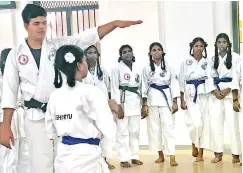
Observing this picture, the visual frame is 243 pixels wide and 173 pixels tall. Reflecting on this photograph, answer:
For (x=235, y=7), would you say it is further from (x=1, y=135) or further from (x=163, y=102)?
(x=1, y=135)

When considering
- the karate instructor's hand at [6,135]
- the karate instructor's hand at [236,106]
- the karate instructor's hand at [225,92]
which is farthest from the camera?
the karate instructor's hand at [225,92]

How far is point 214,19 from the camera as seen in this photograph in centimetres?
493

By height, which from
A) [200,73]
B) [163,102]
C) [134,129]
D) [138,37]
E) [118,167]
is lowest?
[118,167]

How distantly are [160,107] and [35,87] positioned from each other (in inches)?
93.1

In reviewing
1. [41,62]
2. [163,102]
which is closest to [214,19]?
[163,102]

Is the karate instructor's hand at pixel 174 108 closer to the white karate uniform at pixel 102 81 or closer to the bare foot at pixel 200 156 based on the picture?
the bare foot at pixel 200 156

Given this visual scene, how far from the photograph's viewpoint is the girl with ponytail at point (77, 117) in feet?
7.57

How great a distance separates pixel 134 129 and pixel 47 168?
2307 mm

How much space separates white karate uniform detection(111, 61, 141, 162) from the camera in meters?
4.69

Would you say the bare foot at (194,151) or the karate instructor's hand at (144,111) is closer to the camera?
the karate instructor's hand at (144,111)

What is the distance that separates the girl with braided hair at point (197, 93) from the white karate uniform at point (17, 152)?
191cm

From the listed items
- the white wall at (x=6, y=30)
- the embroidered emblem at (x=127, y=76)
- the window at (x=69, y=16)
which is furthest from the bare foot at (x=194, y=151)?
the white wall at (x=6, y=30)

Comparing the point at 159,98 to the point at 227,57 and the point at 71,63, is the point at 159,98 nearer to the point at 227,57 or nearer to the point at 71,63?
the point at 227,57

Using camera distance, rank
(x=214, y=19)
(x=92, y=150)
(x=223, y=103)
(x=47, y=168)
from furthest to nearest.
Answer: (x=214, y=19) < (x=223, y=103) < (x=47, y=168) < (x=92, y=150)
